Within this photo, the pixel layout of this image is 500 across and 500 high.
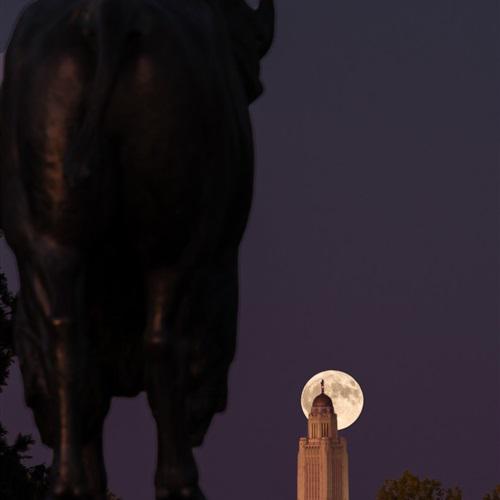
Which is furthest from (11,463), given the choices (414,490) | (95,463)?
(414,490)

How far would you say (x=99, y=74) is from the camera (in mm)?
4379

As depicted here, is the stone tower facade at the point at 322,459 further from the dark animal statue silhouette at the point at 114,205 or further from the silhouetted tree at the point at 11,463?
the dark animal statue silhouette at the point at 114,205

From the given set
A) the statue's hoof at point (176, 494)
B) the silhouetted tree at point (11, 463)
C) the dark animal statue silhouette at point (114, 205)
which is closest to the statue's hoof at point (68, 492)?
the dark animal statue silhouette at point (114, 205)

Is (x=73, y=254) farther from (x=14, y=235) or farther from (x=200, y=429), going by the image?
(x=200, y=429)

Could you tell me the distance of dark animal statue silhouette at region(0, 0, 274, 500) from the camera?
4438mm

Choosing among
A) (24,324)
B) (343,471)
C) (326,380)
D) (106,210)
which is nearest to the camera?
(106,210)

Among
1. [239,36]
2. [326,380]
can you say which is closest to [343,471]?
[326,380]

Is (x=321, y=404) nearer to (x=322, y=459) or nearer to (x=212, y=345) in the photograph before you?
(x=322, y=459)

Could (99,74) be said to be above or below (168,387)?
above

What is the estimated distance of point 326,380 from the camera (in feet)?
475

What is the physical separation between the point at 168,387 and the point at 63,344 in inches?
12.1

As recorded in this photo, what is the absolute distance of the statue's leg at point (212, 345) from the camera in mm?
4758

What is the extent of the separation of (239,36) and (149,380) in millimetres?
1191

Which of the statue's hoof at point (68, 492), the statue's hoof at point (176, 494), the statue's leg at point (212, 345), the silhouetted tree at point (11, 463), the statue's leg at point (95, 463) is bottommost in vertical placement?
the statue's hoof at point (68, 492)
